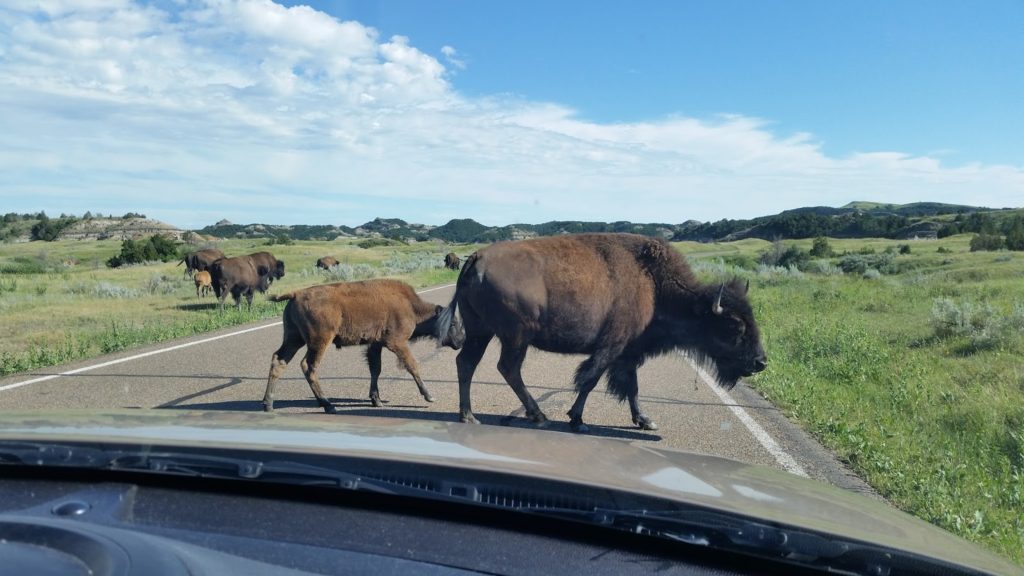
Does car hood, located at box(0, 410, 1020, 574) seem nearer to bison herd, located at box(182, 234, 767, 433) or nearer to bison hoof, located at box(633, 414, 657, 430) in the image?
bison herd, located at box(182, 234, 767, 433)

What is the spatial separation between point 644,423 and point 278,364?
3.62 metres

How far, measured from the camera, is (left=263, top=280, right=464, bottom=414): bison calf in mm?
8453

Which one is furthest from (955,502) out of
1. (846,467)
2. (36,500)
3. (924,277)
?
(924,277)

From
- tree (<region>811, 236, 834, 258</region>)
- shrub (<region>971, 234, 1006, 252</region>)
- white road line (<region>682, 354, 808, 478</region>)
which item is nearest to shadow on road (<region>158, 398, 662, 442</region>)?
white road line (<region>682, 354, 808, 478</region>)

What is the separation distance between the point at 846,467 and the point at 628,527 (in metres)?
4.89

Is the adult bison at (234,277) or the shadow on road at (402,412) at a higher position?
the adult bison at (234,277)

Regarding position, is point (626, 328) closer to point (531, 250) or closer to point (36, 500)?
point (531, 250)

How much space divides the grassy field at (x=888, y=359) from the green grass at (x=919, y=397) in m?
0.02

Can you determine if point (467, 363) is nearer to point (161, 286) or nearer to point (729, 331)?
point (729, 331)

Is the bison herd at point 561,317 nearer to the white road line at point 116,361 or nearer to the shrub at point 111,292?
the white road line at point 116,361

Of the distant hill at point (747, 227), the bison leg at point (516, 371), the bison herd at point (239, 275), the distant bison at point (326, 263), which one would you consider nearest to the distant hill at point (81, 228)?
the distant hill at point (747, 227)

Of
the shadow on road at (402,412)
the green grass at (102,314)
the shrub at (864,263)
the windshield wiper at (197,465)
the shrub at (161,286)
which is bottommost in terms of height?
the shrub at (161,286)

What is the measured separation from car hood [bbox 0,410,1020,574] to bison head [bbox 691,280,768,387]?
16.5 feet

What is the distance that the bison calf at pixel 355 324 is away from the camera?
845 cm
